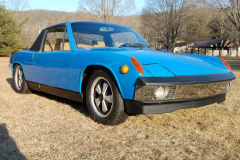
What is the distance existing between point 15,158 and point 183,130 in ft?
6.40

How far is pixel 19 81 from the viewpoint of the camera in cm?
516

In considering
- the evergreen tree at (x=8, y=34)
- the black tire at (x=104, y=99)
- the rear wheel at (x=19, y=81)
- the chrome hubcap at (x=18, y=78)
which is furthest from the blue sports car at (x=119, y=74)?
the evergreen tree at (x=8, y=34)

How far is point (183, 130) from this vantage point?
279 centimetres

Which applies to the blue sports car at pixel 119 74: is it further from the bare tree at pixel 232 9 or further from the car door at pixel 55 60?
the bare tree at pixel 232 9

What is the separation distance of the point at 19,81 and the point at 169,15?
26.6m

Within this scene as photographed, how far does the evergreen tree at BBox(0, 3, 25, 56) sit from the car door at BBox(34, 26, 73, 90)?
24.1 m

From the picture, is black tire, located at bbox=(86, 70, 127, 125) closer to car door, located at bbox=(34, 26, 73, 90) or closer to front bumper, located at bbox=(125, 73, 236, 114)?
front bumper, located at bbox=(125, 73, 236, 114)

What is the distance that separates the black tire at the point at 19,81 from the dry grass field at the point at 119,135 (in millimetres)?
1098

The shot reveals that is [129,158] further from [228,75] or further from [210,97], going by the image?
[228,75]

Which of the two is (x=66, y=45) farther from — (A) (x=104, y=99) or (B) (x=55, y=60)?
(A) (x=104, y=99)

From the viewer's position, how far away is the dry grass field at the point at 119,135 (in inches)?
84.9

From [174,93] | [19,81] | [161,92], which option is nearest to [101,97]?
[161,92]

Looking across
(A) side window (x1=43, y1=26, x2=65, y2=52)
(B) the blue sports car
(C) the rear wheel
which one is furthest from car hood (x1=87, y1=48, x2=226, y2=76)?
(C) the rear wheel

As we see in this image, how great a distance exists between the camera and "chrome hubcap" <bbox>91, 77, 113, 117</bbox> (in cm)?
291
